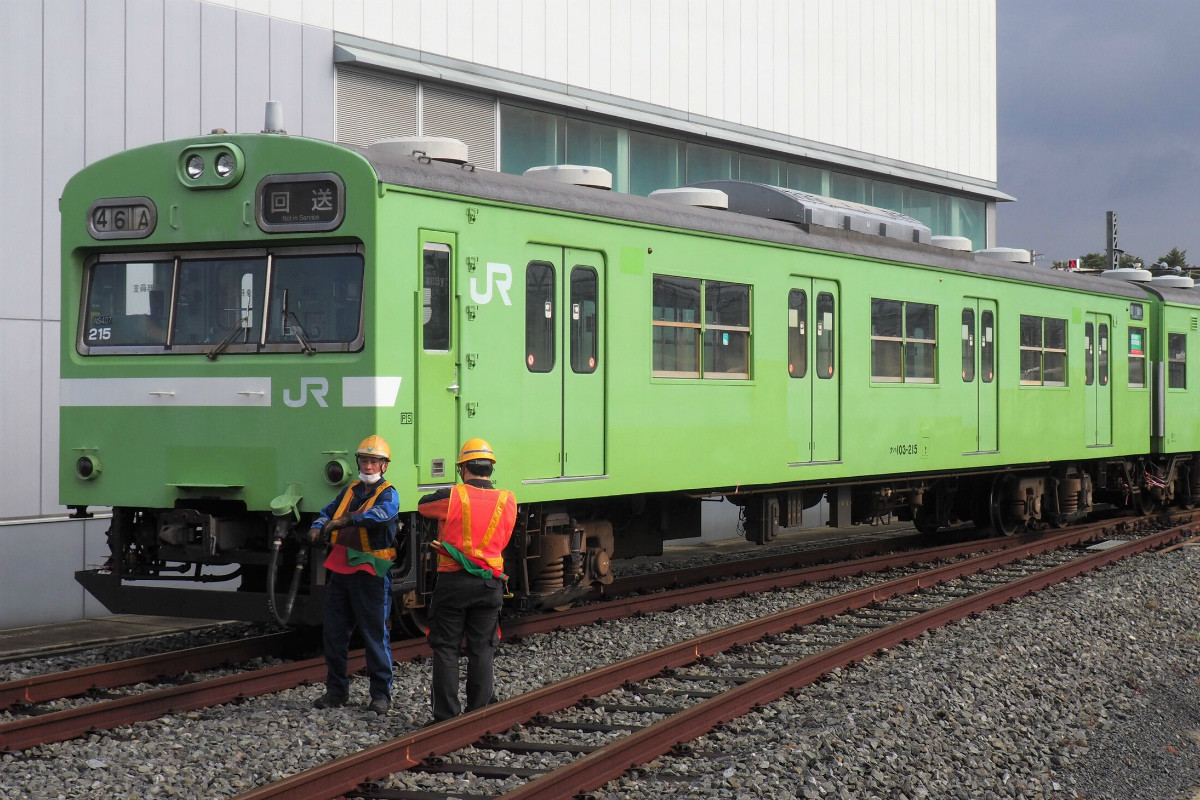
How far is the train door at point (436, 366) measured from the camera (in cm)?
854

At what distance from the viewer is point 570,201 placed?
389 inches

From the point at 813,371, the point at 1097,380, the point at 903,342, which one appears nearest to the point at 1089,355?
the point at 1097,380

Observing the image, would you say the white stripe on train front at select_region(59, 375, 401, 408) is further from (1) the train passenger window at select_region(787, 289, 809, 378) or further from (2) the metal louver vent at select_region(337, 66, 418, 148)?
(2) the metal louver vent at select_region(337, 66, 418, 148)

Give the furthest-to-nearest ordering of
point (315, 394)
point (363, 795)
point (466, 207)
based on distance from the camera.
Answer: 1. point (466, 207)
2. point (315, 394)
3. point (363, 795)

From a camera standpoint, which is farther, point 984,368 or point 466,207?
point 984,368

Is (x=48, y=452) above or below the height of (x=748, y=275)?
below

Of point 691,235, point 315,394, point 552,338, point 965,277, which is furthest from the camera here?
point 965,277

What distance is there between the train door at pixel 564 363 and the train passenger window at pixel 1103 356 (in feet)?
31.6

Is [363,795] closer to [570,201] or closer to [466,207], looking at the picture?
[466,207]

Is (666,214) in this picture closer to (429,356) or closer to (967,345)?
(429,356)

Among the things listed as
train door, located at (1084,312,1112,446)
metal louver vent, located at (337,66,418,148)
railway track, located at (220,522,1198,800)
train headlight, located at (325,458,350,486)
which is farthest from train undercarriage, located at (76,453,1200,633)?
metal louver vent, located at (337,66,418,148)

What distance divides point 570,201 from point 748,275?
7.32 feet

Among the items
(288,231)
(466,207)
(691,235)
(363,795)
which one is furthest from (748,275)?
(363,795)

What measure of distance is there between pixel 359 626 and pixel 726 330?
4.85 metres
